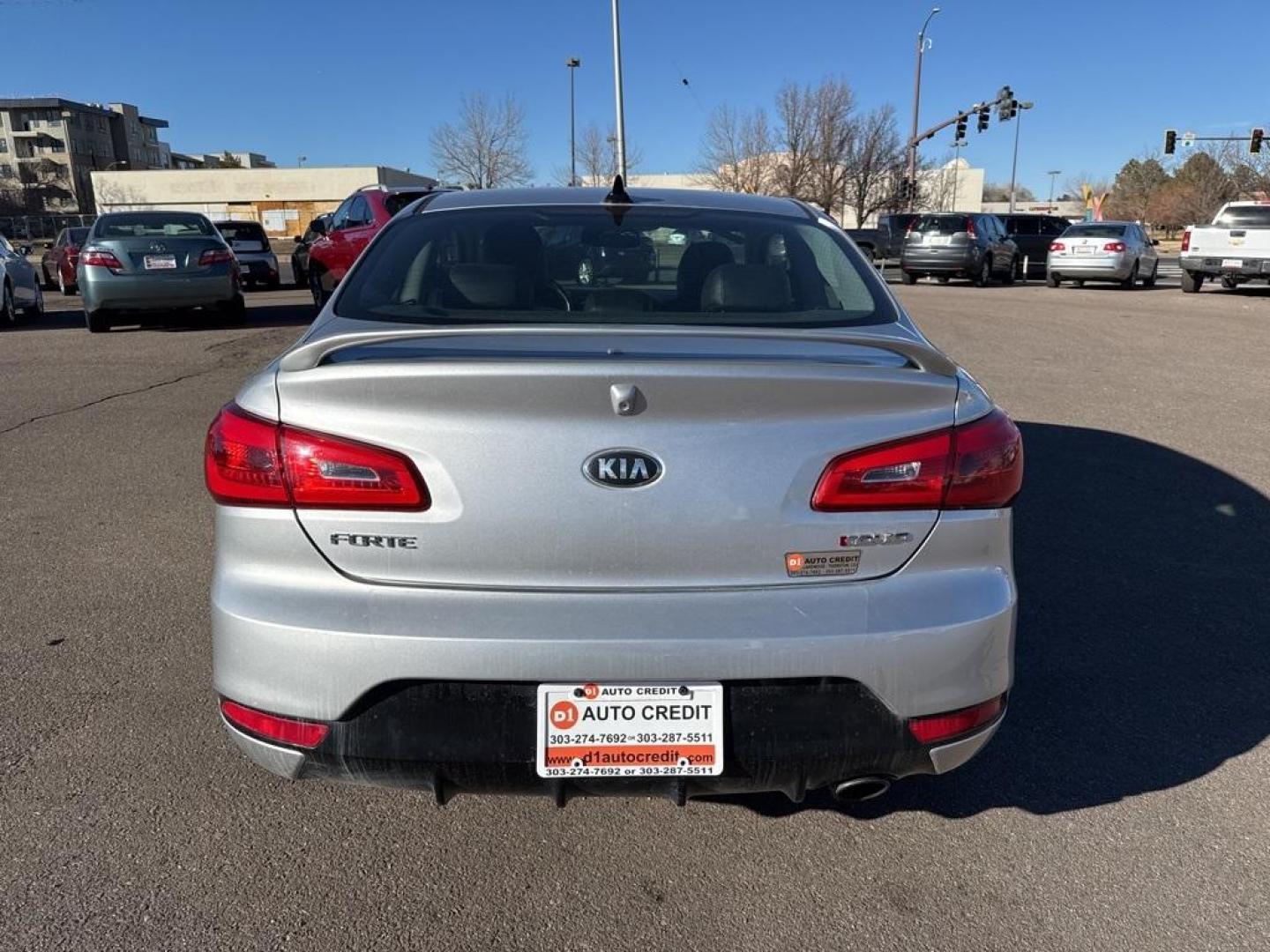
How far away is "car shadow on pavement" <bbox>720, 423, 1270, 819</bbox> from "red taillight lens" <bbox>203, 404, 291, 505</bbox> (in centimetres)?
150

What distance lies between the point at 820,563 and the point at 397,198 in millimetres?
12008

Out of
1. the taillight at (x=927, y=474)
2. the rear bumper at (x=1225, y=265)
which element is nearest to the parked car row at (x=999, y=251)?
the rear bumper at (x=1225, y=265)

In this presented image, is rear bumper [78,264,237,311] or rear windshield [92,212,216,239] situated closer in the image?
rear bumper [78,264,237,311]

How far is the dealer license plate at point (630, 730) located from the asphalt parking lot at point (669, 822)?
0.46 metres

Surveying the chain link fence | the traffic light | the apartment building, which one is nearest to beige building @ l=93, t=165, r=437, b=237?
the chain link fence

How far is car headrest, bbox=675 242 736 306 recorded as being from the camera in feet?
10.3

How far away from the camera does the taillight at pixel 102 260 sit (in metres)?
12.2

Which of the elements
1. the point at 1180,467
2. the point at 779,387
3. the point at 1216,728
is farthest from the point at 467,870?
the point at 1180,467

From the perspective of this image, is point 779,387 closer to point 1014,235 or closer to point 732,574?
point 732,574

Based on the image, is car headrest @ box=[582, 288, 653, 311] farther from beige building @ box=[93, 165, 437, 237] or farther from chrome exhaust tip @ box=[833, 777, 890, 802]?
beige building @ box=[93, 165, 437, 237]

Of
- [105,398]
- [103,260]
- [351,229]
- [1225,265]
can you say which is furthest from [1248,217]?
[105,398]

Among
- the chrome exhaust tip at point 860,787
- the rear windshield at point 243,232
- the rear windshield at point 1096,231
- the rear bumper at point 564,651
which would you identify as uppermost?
the rear windshield at point 243,232

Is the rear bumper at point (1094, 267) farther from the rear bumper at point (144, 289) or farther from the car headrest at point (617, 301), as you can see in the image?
the car headrest at point (617, 301)

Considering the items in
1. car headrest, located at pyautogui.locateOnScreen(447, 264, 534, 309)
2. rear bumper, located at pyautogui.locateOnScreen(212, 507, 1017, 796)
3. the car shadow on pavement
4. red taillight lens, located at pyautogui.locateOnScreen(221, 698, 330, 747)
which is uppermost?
car headrest, located at pyautogui.locateOnScreen(447, 264, 534, 309)
